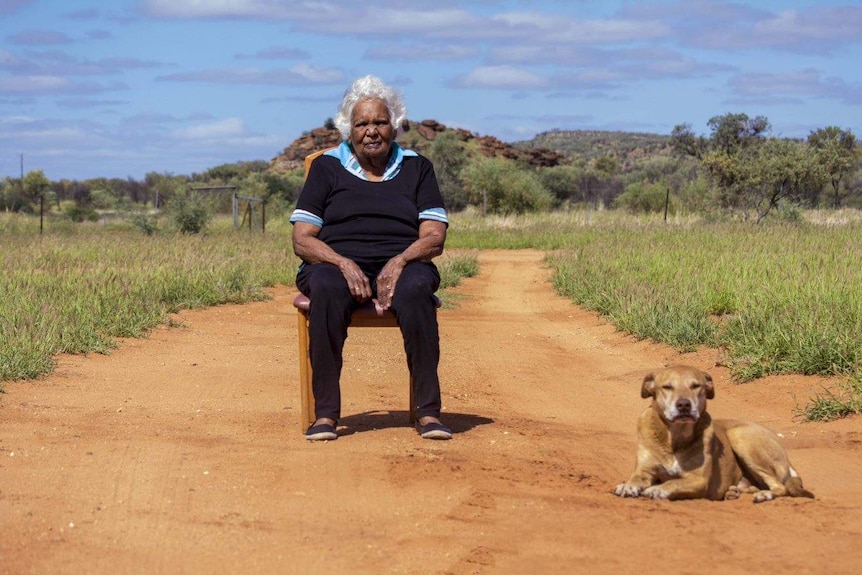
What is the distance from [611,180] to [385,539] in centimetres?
5780

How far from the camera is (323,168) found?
635cm

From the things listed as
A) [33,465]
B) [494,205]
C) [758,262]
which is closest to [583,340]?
[758,262]

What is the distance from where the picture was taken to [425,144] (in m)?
60.0

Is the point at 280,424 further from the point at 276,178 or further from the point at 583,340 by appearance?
the point at 276,178

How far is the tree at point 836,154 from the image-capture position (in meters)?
31.3

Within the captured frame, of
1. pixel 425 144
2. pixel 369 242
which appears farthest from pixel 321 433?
pixel 425 144

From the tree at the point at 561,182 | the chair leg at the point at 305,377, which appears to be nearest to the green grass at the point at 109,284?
the chair leg at the point at 305,377

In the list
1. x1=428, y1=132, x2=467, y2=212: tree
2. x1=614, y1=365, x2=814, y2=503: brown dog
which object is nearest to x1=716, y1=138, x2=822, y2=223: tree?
x1=428, y1=132, x2=467, y2=212: tree

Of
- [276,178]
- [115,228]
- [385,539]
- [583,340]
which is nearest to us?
[385,539]

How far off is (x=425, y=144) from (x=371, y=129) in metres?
54.1

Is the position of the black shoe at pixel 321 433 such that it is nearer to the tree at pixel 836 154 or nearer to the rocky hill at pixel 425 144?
the tree at pixel 836 154

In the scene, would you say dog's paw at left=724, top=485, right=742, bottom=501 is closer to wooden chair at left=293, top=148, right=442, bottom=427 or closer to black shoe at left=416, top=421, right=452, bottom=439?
black shoe at left=416, top=421, right=452, bottom=439

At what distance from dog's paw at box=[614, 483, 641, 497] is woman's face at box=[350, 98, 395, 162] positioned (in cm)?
238

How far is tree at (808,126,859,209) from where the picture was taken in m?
31.3
